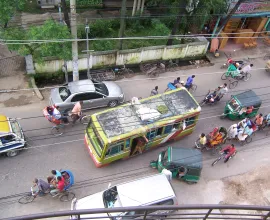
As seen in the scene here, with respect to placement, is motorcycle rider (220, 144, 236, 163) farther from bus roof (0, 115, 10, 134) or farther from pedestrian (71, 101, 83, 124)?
bus roof (0, 115, 10, 134)

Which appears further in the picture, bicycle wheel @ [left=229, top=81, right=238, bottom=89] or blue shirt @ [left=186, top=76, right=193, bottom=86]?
bicycle wheel @ [left=229, top=81, right=238, bottom=89]

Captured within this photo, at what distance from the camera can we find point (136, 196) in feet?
36.1

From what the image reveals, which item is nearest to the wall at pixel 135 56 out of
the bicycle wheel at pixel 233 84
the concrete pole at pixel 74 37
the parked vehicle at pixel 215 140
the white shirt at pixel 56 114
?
the concrete pole at pixel 74 37

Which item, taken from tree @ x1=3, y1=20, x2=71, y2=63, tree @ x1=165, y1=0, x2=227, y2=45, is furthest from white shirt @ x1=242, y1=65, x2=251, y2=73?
tree @ x1=3, y1=20, x2=71, y2=63

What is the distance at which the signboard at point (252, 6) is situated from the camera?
19562 mm

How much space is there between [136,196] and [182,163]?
270 cm

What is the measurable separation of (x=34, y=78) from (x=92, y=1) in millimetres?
8620

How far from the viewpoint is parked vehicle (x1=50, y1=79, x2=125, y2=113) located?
1477 centimetres

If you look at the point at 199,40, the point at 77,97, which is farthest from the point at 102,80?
the point at 199,40

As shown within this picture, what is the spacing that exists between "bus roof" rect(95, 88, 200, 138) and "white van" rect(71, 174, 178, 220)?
219 cm

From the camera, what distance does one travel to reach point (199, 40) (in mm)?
20125

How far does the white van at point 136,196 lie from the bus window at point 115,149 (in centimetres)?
165

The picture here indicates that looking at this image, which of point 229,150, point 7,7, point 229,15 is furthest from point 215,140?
point 7,7

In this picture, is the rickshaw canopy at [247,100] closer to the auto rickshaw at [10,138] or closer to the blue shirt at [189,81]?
the blue shirt at [189,81]
